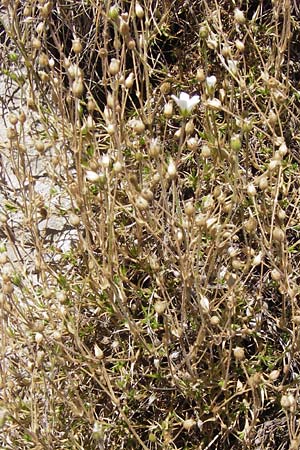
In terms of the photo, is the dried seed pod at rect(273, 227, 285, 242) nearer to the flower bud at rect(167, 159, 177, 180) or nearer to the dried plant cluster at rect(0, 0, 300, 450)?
the dried plant cluster at rect(0, 0, 300, 450)

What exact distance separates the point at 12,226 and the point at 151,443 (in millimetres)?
585

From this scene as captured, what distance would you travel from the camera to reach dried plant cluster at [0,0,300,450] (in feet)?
4.18

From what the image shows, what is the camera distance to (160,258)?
148 cm

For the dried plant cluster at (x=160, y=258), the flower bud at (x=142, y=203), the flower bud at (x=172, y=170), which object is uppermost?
the flower bud at (x=172, y=170)

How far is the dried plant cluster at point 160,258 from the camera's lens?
1273mm

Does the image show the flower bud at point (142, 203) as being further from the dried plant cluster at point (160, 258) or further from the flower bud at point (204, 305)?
the flower bud at point (204, 305)

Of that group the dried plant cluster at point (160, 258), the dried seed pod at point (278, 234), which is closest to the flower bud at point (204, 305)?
the dried plant cluster at point (160, 258)

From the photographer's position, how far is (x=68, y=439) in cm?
139

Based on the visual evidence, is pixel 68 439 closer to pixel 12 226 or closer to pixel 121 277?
pixel 121 277

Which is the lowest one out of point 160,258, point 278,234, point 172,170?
point 160,258

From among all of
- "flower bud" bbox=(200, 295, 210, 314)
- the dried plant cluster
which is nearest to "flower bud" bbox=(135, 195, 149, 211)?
the dried plant cluster

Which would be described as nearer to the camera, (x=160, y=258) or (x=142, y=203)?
(x=142, y=203)

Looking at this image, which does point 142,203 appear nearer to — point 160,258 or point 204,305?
point 204,305

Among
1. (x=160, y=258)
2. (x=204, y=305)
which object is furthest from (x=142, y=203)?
(x=160, y=258)
